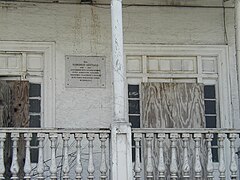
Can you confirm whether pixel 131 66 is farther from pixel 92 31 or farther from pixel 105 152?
pixel 105 152

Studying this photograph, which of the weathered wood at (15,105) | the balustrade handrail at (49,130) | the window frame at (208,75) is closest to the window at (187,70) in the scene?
the window frame at (208,75)

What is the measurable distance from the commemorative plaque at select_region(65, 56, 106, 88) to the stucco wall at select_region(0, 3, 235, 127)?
0.08m

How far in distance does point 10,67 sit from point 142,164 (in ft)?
9.45

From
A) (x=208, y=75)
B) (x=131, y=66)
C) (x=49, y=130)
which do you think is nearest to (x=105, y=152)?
(x=49, y=130)

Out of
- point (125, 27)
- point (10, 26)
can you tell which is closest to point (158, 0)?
point (125, 27)

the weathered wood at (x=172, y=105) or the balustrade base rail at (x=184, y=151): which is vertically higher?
the weathered wood at (x=172, y=105)

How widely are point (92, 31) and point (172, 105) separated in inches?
77.6

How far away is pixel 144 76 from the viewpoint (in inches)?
464

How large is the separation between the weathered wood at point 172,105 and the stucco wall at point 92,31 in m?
0.69

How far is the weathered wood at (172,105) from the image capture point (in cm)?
1155

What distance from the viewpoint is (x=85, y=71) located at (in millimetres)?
11602

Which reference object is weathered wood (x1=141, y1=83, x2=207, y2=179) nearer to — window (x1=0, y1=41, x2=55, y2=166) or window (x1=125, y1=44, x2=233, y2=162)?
window (x1=125, y1=44, x2=233, y2=162)

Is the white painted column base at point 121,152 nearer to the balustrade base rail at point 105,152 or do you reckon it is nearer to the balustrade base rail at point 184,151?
the balustrade base rail at point 105,152

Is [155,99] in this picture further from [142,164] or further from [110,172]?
[110,172]
